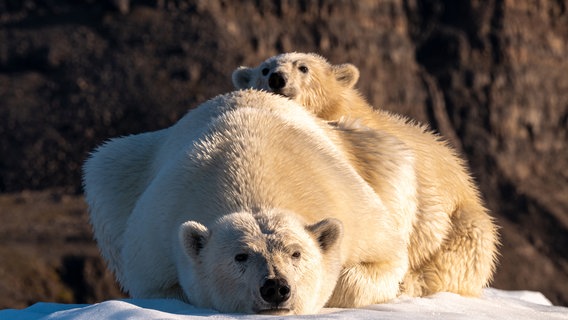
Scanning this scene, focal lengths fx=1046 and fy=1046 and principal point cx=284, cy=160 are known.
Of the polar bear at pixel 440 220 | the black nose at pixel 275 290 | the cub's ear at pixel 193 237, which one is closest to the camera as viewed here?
the black nose at pixel 275 290

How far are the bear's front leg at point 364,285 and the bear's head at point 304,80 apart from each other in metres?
4.46

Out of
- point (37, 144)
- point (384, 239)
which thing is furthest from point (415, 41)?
point (384, 239)

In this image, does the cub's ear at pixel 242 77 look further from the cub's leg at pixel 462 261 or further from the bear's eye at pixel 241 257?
the bear's eye at pixel 241 257

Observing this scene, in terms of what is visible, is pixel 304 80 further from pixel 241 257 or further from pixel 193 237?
pixel 241 257

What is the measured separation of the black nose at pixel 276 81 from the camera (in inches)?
468

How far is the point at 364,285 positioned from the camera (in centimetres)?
748

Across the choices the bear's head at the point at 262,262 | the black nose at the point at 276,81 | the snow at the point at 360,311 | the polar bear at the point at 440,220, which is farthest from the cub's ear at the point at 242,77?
the bear's head at the point at 262,262

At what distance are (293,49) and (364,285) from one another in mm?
57409

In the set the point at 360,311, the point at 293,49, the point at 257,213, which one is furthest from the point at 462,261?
the point at 293,49

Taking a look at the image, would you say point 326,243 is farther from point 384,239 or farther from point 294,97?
point 294,97

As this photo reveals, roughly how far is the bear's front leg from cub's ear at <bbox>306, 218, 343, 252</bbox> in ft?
1.98

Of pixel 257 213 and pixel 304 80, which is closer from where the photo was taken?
pixel 257 213

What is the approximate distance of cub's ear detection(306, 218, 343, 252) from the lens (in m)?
6.78

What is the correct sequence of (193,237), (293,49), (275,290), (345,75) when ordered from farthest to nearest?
(293,49), (345,75), (193,237), (275,290)
